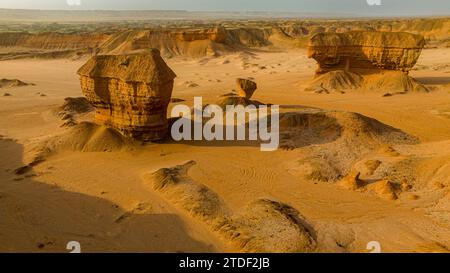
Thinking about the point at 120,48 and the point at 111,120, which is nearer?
the point at 111,120

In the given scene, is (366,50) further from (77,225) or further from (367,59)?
(77,225)

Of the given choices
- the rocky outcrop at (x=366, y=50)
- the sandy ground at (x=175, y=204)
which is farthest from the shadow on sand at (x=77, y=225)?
the rocky outcrop at (x=366, y=50)

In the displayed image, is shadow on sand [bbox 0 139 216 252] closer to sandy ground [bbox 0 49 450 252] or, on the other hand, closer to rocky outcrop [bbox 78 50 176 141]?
sandy ground [bbox 0 49 450 252]

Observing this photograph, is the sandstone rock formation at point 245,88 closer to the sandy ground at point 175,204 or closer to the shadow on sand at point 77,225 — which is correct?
the sandy ground at point 175,204

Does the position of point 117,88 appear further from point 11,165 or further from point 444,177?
point 444,177

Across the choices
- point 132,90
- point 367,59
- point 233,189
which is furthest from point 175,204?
point 367,59
